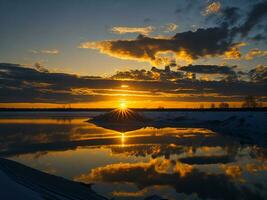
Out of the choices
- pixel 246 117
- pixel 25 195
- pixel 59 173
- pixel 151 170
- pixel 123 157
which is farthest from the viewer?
pixel 246 117

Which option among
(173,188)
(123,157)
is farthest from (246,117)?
(173,188)

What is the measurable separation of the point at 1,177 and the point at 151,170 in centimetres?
1058

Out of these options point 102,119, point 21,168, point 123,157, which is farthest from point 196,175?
point 102,119

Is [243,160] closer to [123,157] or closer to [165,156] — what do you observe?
[165,156]

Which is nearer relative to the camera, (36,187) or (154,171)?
(36,187)

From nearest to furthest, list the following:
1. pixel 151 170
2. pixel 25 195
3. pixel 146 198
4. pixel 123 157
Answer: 1. pixel 25 195
2. pixel 146 198
3. pixel 151 170
4. pixel 123 157

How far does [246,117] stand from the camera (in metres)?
66.3

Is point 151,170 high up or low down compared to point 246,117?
down

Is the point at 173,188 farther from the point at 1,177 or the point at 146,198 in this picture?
the point at 1,177

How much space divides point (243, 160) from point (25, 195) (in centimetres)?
1969

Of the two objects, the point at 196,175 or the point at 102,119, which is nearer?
the point at 196,175

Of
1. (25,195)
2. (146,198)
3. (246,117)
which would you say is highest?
(246,117)

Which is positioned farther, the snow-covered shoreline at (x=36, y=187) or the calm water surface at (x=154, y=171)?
the calm water surface at (x=154, y=171)

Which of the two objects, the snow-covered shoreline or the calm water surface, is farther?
the calm water surface
